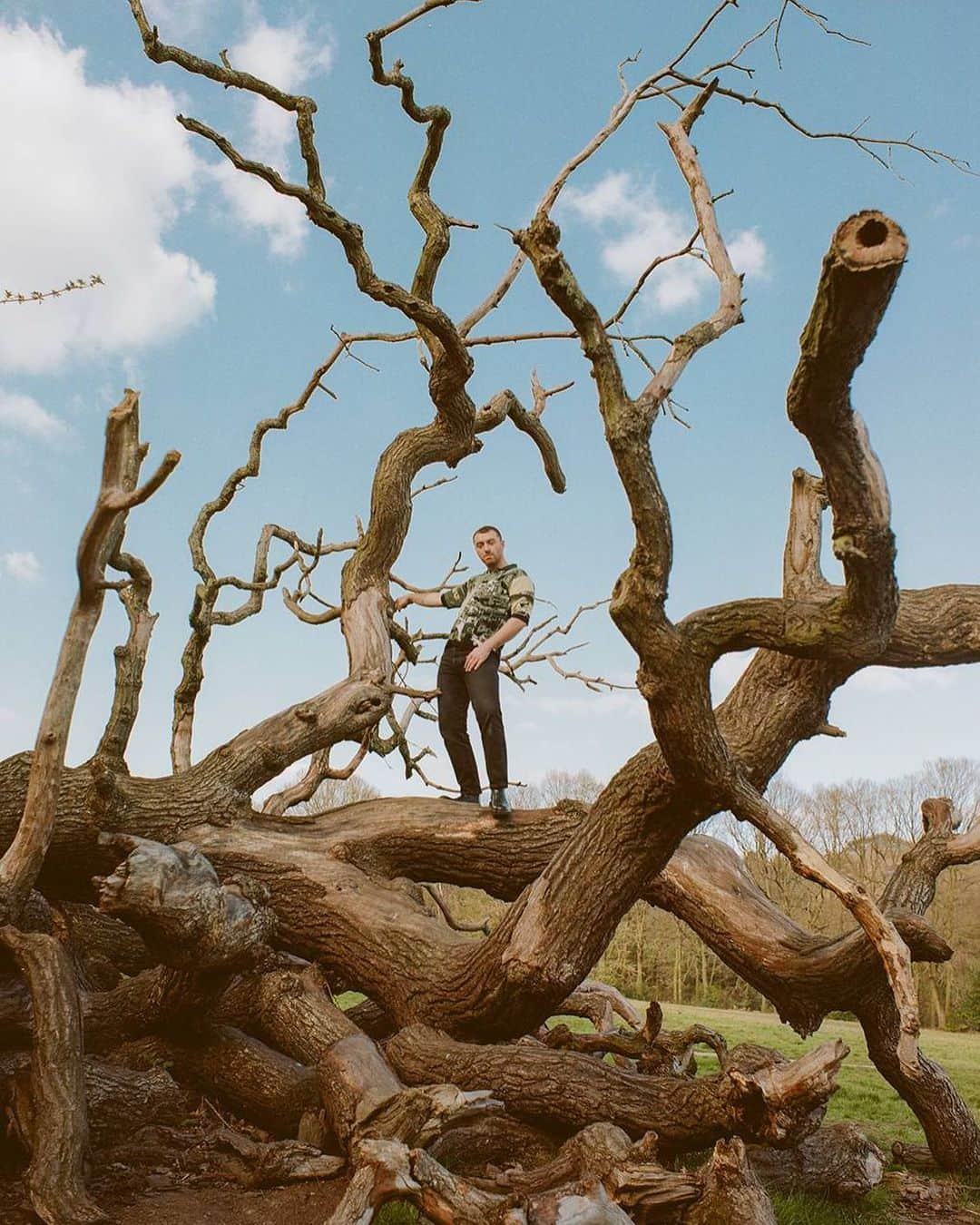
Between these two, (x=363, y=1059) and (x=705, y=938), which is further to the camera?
(x=705, y=938)

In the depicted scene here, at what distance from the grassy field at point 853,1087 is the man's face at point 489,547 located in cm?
389

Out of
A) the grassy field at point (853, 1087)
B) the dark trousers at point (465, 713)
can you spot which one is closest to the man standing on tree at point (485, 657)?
the dark trousers at point (465, 713)

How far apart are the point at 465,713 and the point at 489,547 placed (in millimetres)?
1173

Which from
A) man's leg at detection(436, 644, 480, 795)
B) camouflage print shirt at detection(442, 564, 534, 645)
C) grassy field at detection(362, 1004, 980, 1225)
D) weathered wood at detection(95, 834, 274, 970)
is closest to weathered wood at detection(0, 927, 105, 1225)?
weathered wood at detection(95, 834, 274, 970)

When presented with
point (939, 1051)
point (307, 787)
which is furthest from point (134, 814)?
point (939, 1051)

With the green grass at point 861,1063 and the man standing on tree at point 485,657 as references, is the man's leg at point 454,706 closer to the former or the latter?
the man standing on tree at point 485,657

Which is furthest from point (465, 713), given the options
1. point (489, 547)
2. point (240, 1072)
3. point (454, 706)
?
point (240, 1072)

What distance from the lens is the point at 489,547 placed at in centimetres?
685

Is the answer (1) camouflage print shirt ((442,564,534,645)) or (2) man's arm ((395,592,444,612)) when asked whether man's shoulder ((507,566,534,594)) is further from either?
(2) man's arm ((395,592,444,612))

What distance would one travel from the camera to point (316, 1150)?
204 inches

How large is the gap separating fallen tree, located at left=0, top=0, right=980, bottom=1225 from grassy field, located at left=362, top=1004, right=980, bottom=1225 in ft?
1.01

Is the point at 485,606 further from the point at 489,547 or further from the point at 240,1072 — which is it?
the point at 240,1072

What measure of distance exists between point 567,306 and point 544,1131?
432 cm

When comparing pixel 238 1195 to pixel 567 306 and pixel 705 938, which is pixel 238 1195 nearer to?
pixel 705 938
